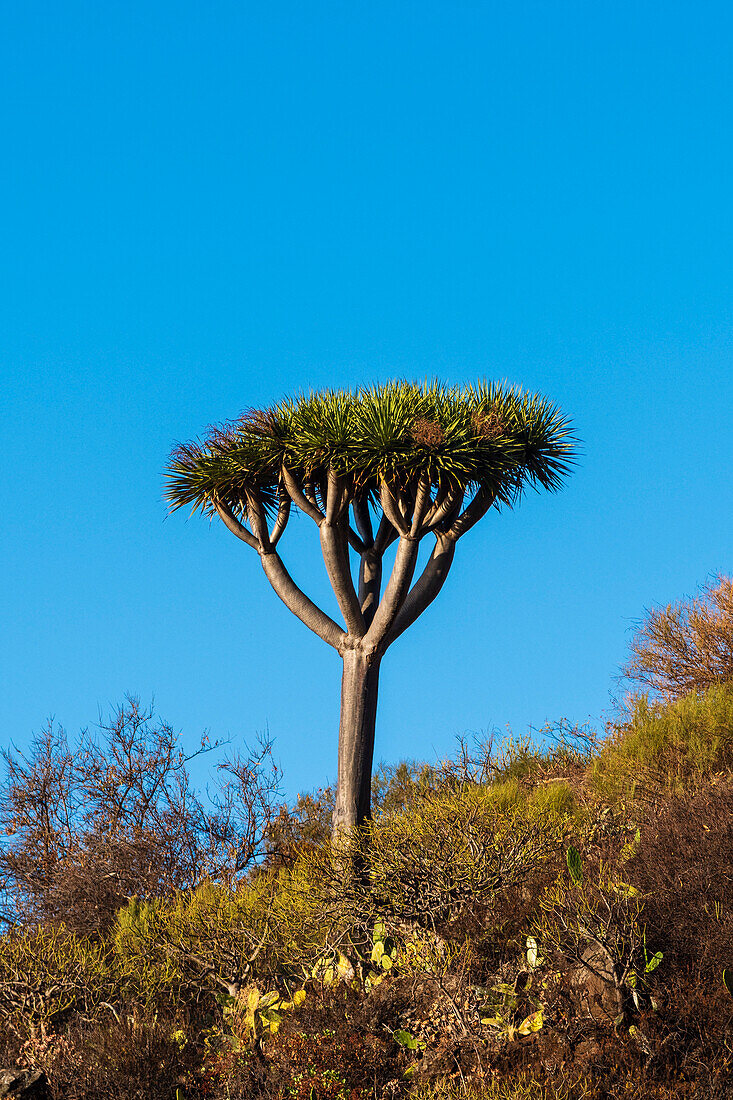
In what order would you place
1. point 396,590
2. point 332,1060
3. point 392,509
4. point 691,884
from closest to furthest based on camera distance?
point 332,1060
point 691,884
point 396,590
point 392,509

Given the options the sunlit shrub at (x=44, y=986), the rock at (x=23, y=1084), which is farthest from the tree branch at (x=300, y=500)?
the rock at (x=23, y=1084)

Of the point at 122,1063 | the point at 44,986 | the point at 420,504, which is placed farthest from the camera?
the point at 420,504

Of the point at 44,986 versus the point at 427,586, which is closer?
the point at 44,986

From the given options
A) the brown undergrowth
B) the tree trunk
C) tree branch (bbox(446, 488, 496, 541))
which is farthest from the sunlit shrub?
tree branch (bbox(446, 488, 496, 541))

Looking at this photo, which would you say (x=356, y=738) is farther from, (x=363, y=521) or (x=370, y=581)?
(x=363, y=521)

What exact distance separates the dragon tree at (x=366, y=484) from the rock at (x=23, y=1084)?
3968 millimetres

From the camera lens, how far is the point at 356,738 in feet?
38.0

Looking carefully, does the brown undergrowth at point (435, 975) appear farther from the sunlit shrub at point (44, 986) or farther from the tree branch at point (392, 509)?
the tree branch at point (392, 509)

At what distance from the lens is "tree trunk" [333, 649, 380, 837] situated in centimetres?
1134

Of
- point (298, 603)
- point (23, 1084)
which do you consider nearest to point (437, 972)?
point (23, 1084)

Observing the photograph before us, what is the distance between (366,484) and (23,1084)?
7349 mm

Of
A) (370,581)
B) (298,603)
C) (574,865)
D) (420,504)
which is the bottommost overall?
(574,865)

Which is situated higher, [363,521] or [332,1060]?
[363,521]

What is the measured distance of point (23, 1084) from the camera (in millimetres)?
8406
